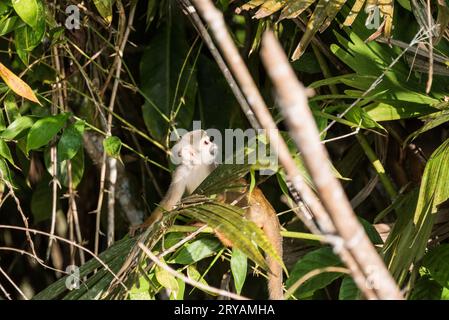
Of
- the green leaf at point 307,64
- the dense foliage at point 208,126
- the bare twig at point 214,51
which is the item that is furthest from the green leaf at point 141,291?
the green leaf at point 307,64

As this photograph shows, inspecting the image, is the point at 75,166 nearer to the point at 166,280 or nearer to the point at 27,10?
the point at 27,10

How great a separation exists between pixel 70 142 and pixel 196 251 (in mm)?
449

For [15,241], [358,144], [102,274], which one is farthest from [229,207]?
[15,241]

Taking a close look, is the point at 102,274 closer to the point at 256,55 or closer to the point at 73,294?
the point at 73,294

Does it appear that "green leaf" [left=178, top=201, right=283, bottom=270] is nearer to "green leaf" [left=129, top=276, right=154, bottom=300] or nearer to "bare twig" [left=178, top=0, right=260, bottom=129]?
"green leaf" [left=129, top=276, right=154, bottom=300]

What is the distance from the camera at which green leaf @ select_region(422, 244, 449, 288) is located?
181 centimetres

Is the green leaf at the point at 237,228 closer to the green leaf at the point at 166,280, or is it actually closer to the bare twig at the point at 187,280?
the green leaf at the point at 166,280

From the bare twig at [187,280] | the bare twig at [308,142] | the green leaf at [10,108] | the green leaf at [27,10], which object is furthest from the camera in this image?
the green leaf at [10,108]

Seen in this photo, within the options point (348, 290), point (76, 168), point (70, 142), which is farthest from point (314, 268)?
point (76, 168)

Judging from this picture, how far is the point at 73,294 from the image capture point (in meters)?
1.76

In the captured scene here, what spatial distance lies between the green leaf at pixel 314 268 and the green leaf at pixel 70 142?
65cm

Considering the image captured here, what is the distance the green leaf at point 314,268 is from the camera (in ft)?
6.46

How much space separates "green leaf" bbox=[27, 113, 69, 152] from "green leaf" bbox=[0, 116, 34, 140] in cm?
5

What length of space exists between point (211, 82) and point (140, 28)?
357 mm
